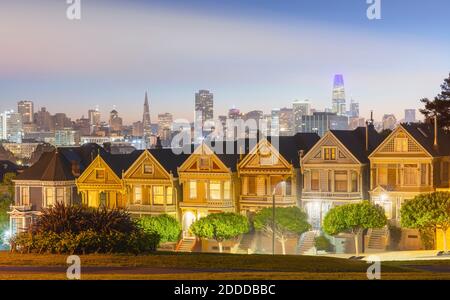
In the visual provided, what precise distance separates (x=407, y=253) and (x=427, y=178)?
7.70m

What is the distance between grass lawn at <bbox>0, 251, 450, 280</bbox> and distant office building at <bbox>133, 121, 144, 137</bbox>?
130815 mm

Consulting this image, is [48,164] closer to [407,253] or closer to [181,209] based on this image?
[181,209]

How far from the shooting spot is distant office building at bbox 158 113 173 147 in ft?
400

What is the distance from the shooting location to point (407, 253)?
52.9 meters

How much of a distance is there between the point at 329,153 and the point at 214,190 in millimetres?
8532

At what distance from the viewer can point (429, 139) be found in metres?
60.9

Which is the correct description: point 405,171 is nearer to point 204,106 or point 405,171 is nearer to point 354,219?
Result: point 354,219

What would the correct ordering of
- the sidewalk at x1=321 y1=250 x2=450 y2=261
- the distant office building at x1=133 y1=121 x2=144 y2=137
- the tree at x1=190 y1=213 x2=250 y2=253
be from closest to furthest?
the sidewalk at x1=321 y1=250 x2=450 y2=261, the tree at x1=190 y1=213 x2=250 y2=253, the distant office building at x1=133 y1=121 x2=144 y2=137

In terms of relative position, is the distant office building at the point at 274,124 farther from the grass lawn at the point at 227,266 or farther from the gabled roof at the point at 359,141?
the grass lawn at the point at 227,266

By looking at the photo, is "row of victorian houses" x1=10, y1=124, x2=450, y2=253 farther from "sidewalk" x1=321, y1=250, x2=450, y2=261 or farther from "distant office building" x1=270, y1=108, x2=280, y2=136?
"distant office building" x1=270, y1=108, x2=280, y2=136

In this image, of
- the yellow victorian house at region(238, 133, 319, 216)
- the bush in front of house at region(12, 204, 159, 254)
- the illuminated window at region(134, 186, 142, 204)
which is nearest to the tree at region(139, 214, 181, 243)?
the illuminated window at region(134, 186, 142, 204)

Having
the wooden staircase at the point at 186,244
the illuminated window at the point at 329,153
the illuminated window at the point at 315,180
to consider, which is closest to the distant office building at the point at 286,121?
the illuminated window at the point at 315,180
